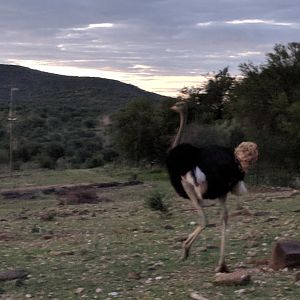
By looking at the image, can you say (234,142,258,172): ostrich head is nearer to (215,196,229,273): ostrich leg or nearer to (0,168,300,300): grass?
(215,196,229,273): ostrich leg

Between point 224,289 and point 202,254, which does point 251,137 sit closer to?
point 202,254

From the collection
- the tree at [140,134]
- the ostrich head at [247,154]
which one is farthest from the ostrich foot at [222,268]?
the tree at [140,134]

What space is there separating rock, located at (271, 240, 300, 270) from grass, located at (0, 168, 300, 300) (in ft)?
0.44

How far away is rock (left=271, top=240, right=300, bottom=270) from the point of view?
24.8ft

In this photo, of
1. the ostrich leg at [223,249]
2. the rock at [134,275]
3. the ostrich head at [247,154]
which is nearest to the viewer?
the ostrich head at [247,154]

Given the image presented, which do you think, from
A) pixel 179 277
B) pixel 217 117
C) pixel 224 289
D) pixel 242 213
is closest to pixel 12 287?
pixel 179 277

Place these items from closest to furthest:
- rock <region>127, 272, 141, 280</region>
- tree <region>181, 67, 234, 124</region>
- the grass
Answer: the grass
rock <region>127, 272, 141, 280</region>
tree <region>181, 67, 234, 124</region>

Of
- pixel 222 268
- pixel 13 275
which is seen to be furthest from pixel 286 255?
pixel 13 275

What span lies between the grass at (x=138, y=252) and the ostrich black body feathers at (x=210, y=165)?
976 mm

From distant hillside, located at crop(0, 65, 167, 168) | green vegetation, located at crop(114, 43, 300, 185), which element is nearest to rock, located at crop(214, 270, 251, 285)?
green vegetation, located at crop(114, 43, 300, 185)

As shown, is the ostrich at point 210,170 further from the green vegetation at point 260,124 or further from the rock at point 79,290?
the green vegetation at point 260,124

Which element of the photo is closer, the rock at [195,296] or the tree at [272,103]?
the rock at [195,296]

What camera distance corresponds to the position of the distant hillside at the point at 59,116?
165 ft

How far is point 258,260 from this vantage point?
8273 mm
